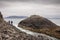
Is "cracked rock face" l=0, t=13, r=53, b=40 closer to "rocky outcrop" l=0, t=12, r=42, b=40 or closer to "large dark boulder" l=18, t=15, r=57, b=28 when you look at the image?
"rocky outcrop" l=0, t=12, r=42, b=40

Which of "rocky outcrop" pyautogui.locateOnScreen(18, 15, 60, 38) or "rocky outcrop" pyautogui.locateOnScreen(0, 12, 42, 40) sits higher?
"rocky outcrop" pyautogui.locateOnScreen(0, 12, 42, 40)

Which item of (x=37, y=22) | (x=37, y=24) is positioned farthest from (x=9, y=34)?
(x=37, y=24)

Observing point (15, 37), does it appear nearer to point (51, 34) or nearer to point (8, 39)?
point (8, 39)

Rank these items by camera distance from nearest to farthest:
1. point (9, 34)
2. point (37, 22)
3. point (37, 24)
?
1. point (9, 34)
2. point (37, 22)
3. point (37, 24)

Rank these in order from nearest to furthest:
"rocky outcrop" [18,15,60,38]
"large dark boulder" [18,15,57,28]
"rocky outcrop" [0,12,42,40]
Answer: "rocky outcrop" [0,12,42,40] < "rocky outcrop" [18,15,60,38] < "large dark boulder" [18,15,57,28]

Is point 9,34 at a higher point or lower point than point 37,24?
higher

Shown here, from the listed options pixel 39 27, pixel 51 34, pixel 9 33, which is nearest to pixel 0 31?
pixel 9 33

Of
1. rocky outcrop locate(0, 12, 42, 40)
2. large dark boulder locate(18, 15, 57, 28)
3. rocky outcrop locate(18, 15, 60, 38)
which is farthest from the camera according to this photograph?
large dark boulder locate(18, 15, 57, 28)

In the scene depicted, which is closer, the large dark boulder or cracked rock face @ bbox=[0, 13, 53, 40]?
cracked rock face @ bbox=[0, 13, 53, 40]

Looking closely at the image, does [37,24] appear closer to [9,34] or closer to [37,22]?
[37,22]

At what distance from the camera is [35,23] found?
14.9 m

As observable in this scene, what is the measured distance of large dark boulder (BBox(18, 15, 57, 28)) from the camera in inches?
569

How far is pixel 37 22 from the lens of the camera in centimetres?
1465

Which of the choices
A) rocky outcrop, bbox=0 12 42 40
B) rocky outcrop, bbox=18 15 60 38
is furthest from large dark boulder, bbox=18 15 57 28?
rocky outcrop, bbox=0 12 42 40
